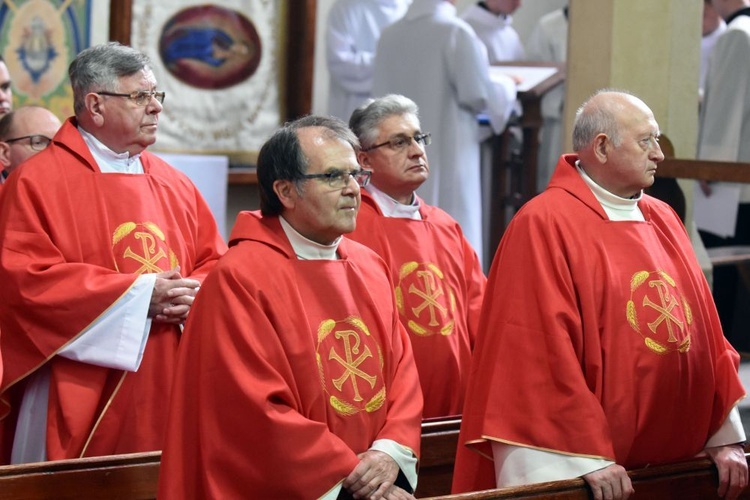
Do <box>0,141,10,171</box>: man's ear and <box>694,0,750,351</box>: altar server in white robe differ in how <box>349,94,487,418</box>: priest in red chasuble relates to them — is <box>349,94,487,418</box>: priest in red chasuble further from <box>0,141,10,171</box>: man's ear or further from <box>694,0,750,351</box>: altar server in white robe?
<box>694,0,750,351</box>: altar server in white robe

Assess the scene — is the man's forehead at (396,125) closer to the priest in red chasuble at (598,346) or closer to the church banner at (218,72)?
the priest in red chasuble at (598,346)

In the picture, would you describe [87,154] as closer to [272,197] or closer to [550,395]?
[272,197]

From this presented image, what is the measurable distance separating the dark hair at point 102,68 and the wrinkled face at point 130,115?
0.09 feet

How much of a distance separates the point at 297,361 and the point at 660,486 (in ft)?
4.09

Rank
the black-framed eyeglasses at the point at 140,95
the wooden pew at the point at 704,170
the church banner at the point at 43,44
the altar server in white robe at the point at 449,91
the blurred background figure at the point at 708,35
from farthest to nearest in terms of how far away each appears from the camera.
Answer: the blurred background figure at the point at 708,35 → the altar server in white robe at the point at 449,91 → the church banner at the point at 43,44 → the wooden pew at the point at 704,170 → the black-framed eyeglasses at the point at 140,95

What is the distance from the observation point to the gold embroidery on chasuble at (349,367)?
3.66 m

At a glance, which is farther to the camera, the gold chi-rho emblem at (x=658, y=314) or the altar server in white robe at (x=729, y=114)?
the altar server in white robe at (x=729, y=114)

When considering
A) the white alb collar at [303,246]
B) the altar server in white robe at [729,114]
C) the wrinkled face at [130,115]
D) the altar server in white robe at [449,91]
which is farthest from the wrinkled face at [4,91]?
the altar server in white robe at [729,114]

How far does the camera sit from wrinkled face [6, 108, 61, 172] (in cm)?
541

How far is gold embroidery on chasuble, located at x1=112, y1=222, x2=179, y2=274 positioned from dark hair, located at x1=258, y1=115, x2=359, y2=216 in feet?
3.39

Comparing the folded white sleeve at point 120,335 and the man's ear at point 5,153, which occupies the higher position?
the man's ear at point 5,153

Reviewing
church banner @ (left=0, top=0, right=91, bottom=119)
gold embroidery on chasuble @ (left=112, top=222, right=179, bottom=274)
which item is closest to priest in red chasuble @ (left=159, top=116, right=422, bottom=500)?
gold embroidery on chasuble @ (left=112, top=222, right=179, bottom=274)

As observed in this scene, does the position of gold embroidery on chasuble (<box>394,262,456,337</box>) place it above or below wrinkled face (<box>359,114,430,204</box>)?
below

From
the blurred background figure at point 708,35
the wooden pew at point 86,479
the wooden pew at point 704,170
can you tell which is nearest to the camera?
the wooden pew at point 86,479
